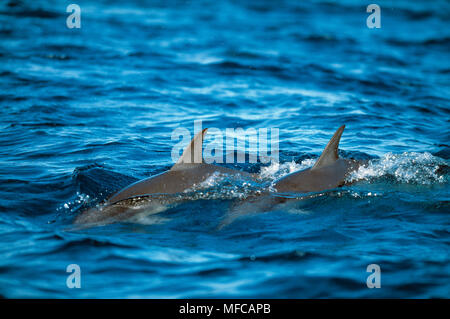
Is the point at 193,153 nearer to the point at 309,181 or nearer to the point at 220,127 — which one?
the point at 309,181

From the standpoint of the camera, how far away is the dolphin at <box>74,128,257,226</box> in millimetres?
7418

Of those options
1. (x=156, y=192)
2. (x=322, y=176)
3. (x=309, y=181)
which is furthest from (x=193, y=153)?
(x=322, y=176)

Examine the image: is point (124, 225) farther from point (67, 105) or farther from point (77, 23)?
point (77, 23)

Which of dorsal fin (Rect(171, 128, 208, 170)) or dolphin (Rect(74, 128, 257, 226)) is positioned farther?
dorsal fin (Rect(171, 128, 208, 170))

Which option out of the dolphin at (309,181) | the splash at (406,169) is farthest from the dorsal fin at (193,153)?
the splash at (406,169)

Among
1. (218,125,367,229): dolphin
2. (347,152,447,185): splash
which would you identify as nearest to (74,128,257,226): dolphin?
(218,125,367,229): dolphin

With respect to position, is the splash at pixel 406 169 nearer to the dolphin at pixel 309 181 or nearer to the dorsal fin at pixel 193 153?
the dolphin at pixel 309 181

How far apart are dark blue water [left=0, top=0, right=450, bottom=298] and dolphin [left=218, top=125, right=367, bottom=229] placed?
A: 0.22 meters

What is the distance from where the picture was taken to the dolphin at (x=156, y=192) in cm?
742

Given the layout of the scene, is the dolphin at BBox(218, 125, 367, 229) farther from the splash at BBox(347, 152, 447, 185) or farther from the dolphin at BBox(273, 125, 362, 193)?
the splash at BBox(347, 152, 447, 185)

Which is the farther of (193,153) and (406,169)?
(406,169)

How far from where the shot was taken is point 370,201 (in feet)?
26.9

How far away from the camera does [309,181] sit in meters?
8.43

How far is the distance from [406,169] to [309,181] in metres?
2.14
